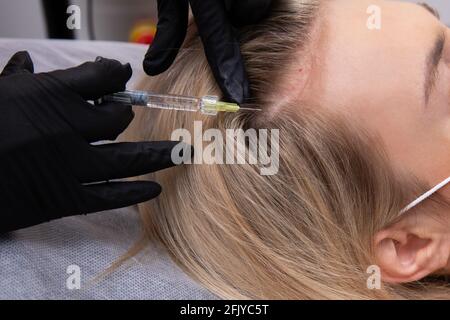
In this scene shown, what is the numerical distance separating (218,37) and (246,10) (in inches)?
2.8

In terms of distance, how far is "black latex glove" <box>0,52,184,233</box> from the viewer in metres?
0.77

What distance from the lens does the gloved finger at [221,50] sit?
825 mm

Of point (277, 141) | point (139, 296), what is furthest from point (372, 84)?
point (139, 296)

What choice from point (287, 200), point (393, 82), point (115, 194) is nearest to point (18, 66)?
point (115, 194)

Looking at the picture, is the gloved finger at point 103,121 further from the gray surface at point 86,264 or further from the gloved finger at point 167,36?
the gray surface at point 86,264

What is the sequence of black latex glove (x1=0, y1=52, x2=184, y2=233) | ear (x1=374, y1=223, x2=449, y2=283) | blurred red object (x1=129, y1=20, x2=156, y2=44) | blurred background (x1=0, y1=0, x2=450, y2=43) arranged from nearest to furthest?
black latex glove (x1=0, y1=52, x2=184, y2=233) → ear (x1=374, y1=223, x2=449, y2=283) → blurred background (x1=0, y1=0, x2=450, y2=43) → blurred red object (x1=129, y1=20, x2=156, y2=44)

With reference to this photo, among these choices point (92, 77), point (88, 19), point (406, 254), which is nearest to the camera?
point (92, 77)

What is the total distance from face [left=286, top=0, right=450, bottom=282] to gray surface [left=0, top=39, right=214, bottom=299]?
0.41 meters

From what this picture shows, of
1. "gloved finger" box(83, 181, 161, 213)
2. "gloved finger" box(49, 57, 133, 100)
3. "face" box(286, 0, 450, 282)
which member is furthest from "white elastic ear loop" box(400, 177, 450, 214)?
"gloved finger" box(49, 57, 133, 100)

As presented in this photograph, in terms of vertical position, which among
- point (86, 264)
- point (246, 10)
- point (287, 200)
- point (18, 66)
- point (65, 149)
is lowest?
point (86, 264)

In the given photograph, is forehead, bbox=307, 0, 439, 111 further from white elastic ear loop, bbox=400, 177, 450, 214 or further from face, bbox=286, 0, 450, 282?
white elastic ear loop, bbox=400, 177, 450, 214

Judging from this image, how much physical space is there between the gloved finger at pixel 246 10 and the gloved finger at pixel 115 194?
1.11 feet

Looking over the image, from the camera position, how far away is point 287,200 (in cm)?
86

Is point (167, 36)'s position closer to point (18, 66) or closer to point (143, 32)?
point (18, 66)
